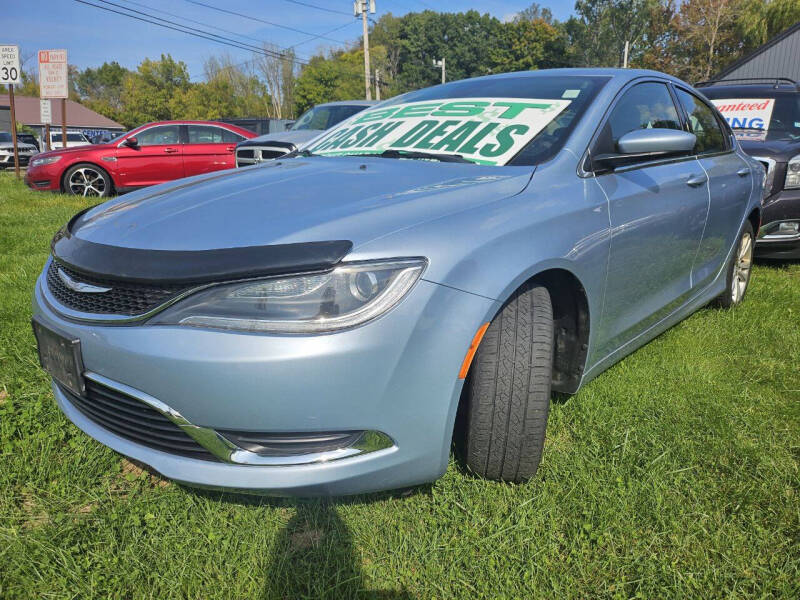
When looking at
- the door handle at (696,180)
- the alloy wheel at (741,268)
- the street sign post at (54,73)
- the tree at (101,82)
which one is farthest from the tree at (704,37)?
the tree at (101,82)

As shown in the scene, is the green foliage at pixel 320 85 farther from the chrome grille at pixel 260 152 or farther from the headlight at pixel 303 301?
the headlight at pixel 303 301

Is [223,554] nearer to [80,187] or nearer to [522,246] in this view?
[522,246]

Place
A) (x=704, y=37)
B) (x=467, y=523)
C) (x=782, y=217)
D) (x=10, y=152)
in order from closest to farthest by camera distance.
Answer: (x=467, y=523) < (x=782, y=217) < (x=10, y=152) < (x=704, y=37)

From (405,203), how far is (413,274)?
307mm

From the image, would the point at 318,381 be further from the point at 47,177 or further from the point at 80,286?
the point at 47,177

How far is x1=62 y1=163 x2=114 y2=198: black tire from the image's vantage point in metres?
9.39

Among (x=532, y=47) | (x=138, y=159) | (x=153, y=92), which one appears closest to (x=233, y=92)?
(x=153, y=92)

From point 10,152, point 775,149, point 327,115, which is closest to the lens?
point 775,149

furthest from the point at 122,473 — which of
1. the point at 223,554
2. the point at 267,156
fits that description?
the point at 267,156

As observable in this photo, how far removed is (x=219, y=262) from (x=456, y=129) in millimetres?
1309

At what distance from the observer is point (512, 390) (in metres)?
1.72

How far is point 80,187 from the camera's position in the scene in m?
9.52

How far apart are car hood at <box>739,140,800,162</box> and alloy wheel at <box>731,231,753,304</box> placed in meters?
1.32

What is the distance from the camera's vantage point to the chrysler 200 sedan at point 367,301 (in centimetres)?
140
